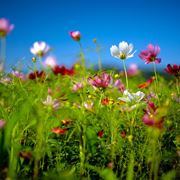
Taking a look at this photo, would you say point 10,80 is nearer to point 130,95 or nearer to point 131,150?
point 130,95

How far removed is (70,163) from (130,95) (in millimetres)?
355

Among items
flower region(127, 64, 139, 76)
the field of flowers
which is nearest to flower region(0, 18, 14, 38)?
the field of flowers

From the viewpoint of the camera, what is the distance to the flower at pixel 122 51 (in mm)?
1574

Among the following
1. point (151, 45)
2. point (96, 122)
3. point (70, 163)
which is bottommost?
point (70, 163)

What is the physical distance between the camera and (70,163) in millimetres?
1267

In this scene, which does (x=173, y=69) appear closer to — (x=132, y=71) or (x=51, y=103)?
(x=51, y=103)

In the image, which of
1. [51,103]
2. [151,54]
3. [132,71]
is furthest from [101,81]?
[132,71]

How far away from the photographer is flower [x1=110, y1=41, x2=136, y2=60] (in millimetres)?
1574

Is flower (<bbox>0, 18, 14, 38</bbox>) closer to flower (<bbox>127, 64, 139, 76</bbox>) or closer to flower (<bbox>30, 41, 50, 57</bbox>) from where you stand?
flower (<bbox>30, 41, 50, 57</bbox>)

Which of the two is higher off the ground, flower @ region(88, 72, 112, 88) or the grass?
flower @ region(88, 72, 112, 88)

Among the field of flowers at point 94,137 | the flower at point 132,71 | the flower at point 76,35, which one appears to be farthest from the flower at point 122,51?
the flower at point 132,71

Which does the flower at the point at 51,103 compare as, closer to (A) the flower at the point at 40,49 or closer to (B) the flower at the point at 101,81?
(B) the flower at the point at 101,81

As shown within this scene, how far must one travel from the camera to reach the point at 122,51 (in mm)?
→ 1578

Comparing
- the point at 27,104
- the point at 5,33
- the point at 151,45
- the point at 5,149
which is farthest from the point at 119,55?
the point at 5,149
